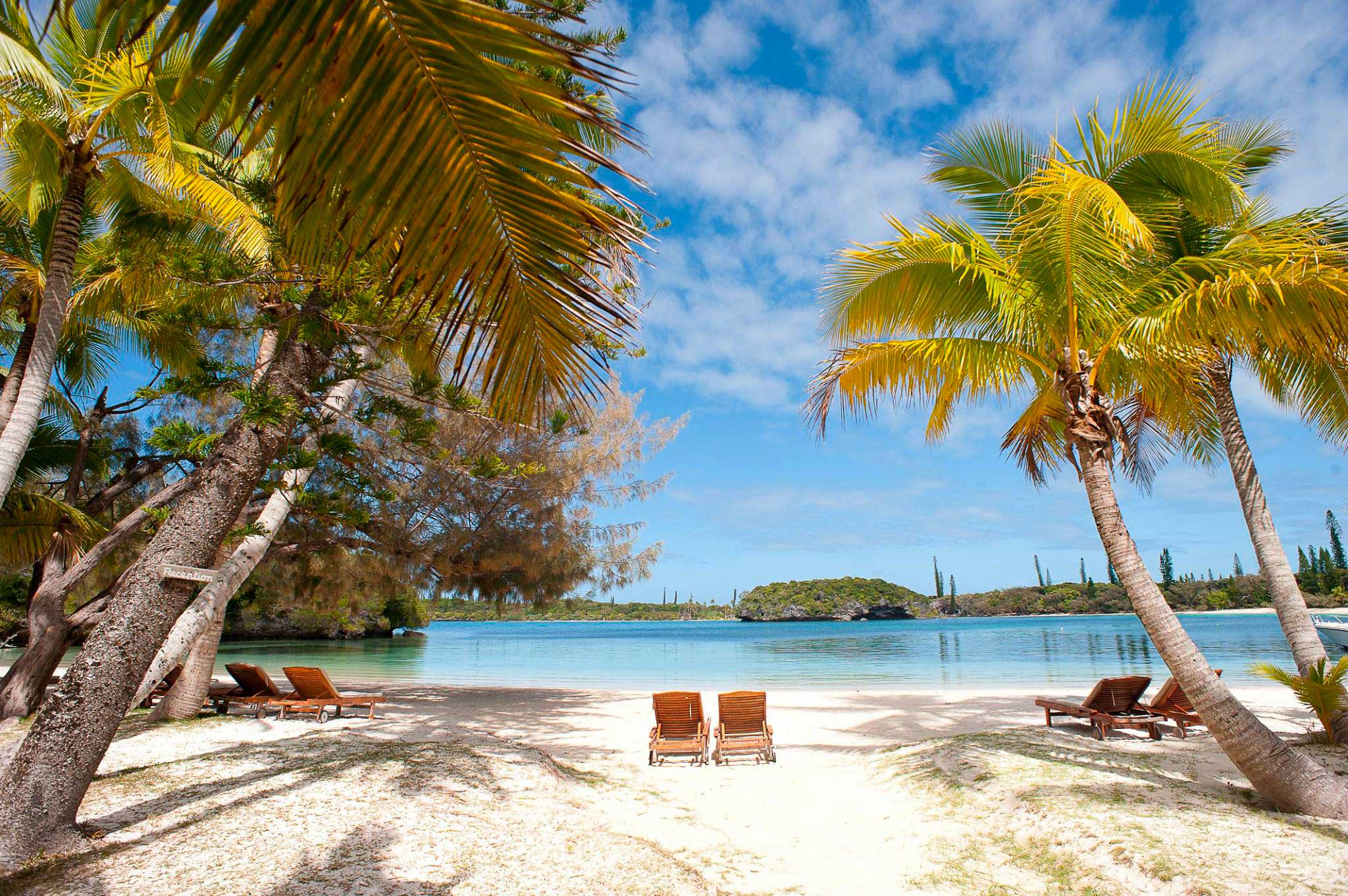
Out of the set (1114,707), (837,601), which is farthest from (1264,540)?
(837,601)

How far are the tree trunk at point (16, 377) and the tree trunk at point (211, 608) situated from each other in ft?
8.37

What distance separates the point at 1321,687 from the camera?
6.75m

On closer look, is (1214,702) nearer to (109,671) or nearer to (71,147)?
(109,671)

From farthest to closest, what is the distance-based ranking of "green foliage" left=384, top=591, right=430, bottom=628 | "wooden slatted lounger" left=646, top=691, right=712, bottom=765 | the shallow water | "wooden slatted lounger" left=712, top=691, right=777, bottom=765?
"green foliage" left=384, top=591, right=430, bottom=628, the shallow water, "wooden slatted lounger" left=646, top=691, right=712, bottom=765, "wooden slatted lounger" left=712, top=691, right=777, bottom=765

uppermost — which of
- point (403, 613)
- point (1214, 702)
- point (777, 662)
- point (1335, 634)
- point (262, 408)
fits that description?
point (262, 408)

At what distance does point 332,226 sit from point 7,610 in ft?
115

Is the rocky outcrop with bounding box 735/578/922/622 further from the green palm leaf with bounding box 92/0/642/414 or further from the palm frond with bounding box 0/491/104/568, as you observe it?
the green palm leaf with bounding box 92/0/642/414

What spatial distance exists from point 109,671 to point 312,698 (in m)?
7.30

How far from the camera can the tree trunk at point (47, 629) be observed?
9.18 m

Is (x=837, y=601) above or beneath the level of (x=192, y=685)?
above

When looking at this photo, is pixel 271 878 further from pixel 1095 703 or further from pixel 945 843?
pixel 1095 703

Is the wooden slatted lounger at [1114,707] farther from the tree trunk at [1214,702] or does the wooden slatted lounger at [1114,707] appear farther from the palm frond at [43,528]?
the palm frond at [43,528]

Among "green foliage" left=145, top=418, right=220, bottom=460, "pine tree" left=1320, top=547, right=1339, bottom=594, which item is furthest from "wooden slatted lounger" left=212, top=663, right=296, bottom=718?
"pine tree" left=1320, top=547, right=1339, bottom=594

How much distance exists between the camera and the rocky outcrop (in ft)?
385
